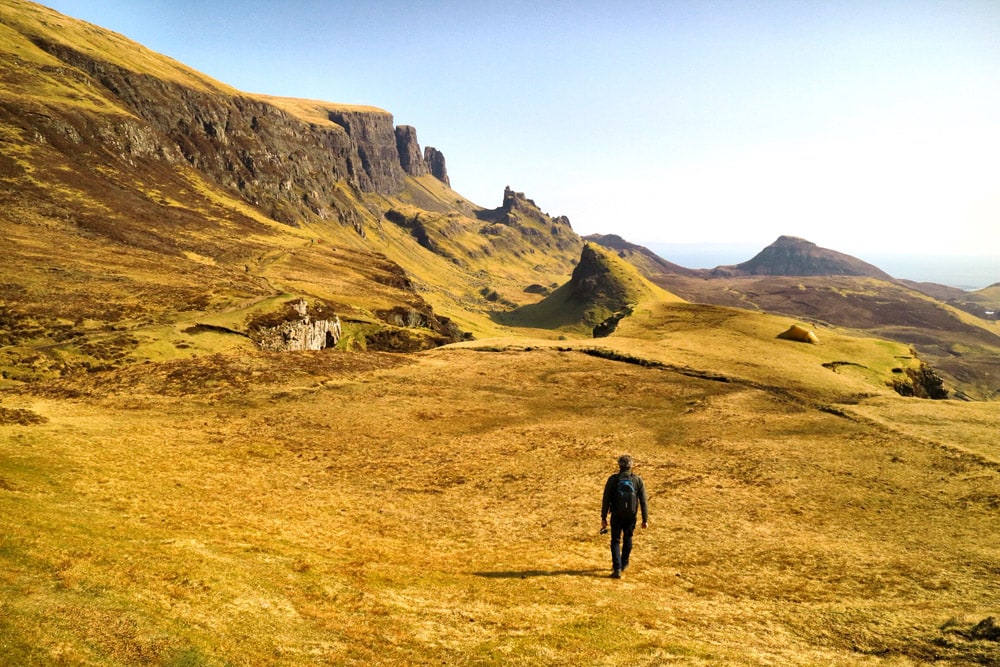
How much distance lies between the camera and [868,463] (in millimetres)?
34625

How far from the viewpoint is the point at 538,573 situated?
20.4 meters

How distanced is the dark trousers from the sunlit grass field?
37.3 inches

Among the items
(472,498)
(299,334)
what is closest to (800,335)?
A: (472,498)

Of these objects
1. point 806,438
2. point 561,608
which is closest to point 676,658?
point 561,608

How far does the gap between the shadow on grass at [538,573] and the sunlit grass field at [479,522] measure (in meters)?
0.12

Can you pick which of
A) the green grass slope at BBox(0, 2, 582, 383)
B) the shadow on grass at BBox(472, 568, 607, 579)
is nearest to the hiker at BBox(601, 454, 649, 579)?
the shadow on grass at BBox(472, 568, 607, 579)

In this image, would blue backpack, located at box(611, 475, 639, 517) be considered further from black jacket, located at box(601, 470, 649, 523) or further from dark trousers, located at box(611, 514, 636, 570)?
dark trousers, located at box(611, 514, 636, 570)

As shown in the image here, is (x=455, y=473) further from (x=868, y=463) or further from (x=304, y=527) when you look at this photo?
(x=868, y=463)

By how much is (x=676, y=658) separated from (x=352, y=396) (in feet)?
137

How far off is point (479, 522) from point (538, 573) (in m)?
7.13

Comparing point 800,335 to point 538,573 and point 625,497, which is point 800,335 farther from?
point 538,573

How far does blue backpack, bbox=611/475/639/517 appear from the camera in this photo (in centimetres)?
1911

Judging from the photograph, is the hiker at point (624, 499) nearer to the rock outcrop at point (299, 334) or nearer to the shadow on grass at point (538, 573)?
the shadow on grass at point (538, 573)

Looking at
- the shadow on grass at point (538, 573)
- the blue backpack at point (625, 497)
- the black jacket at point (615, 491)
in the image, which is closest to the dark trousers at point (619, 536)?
the blue backpack at point (625, 497)
